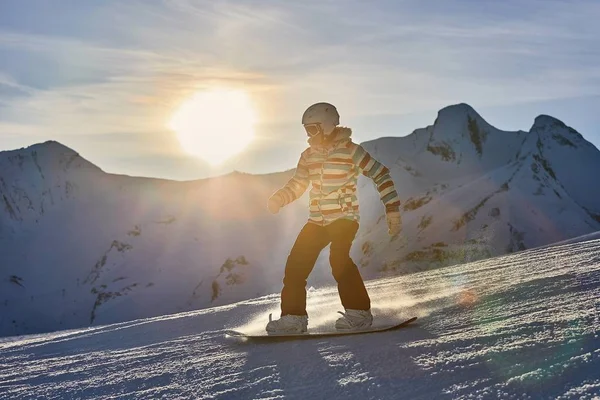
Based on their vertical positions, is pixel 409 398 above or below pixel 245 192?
below

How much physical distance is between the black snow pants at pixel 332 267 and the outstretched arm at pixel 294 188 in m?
0.43

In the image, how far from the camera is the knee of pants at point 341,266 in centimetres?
425

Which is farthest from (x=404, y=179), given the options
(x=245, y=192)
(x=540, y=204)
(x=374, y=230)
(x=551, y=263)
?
(x=551, y=263)

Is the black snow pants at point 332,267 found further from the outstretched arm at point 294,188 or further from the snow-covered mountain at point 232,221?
the snow-covered mountain at point 232,221

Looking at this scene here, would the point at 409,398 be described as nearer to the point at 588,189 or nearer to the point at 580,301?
the point at 580,301

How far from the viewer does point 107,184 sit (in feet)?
108

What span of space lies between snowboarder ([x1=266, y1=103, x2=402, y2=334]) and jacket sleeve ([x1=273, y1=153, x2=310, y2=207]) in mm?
64

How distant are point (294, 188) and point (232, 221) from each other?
78.4ft

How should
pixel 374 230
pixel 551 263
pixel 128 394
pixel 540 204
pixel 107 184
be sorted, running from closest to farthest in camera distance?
1. pixel 128 394
2. pixel 551 263
3. pixel 540 204
4. pixel 374 230
5. pixel 107 184

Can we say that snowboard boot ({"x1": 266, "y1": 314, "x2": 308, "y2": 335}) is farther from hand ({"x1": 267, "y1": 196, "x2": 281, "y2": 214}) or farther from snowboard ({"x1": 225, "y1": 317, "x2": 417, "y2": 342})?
hand ({"x1": 267, "y1": 196, "x2": 281, "y2": 214})

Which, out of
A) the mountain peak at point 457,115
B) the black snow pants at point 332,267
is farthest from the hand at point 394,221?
the mountain peak at point 457,115

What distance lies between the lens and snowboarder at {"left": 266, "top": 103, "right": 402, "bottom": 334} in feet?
14.0

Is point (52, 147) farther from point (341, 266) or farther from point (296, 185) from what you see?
point (341, 266)

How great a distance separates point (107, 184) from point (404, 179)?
61.3 feet
